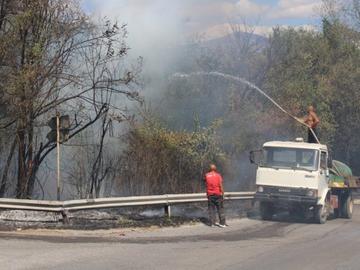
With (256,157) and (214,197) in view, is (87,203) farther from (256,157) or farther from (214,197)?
(256,157)

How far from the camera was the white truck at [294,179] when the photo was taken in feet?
59.9

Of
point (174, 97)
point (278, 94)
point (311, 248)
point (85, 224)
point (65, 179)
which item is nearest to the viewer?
point (311, 248)

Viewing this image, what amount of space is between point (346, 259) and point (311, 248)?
155 cm

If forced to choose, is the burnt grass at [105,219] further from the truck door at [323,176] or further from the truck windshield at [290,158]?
the truck door at [323,176]

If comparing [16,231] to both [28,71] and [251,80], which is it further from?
[251,80]

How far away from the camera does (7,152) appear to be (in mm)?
19703

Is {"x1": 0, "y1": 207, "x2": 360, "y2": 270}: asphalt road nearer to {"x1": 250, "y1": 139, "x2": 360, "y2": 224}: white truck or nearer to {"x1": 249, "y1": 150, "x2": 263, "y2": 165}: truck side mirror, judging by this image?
{"x1": 250, "y1": 139, "x2": 360, "y2": 224}: white truck

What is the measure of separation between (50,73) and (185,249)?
854 centimetres

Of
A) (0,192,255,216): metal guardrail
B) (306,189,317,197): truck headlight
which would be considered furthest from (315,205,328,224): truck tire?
(0,192,255,216): metal guardrail

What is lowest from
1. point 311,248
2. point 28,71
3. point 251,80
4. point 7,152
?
point 311,248

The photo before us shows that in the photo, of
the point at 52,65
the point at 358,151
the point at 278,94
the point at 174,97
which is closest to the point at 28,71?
the point at 52,65

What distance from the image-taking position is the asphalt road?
10.1 metres

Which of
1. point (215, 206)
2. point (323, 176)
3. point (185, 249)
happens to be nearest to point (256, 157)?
point (323, 176)

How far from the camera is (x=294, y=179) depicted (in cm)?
1836
